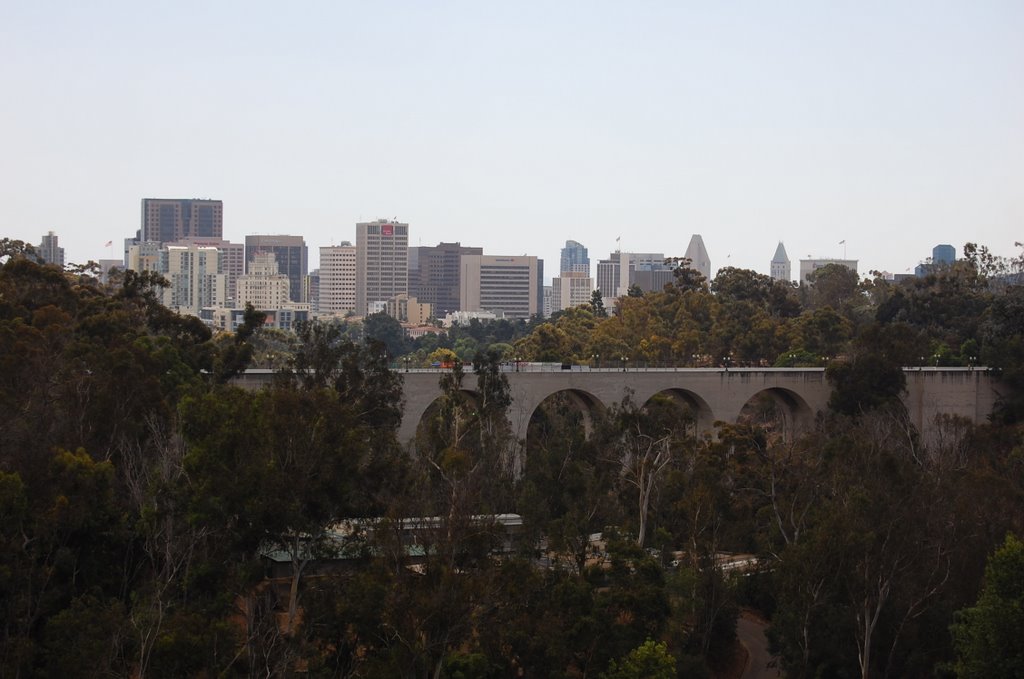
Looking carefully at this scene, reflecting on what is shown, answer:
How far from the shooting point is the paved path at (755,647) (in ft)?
97.9

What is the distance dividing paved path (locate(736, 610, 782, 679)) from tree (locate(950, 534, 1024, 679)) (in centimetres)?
528

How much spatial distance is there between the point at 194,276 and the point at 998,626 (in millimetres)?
166062

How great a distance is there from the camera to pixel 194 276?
18138 cm

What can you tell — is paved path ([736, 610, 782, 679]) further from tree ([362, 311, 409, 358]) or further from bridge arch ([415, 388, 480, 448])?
tree ([362, 311, 409, 358])

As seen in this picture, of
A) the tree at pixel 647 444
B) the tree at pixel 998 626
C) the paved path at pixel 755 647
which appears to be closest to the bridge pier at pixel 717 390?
the tree at pixel 647 444

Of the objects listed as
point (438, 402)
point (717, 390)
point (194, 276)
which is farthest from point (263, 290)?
point (438, 402)

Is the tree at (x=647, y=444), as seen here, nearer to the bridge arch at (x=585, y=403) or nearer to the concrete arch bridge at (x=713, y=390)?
the concrete arch bridge at (x=713, y=390)

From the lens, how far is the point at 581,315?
8100 cm

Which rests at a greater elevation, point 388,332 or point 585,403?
point 388,332

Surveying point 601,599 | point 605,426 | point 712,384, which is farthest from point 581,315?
point 601,599

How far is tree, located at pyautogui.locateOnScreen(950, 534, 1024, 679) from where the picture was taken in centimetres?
2388

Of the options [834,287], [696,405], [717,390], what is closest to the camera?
[717,390]

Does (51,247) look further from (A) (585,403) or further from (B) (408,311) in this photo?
(A) (585,403)

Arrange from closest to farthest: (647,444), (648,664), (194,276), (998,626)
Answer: (648,664) → (998,626) → (647,444) → (194,276)
